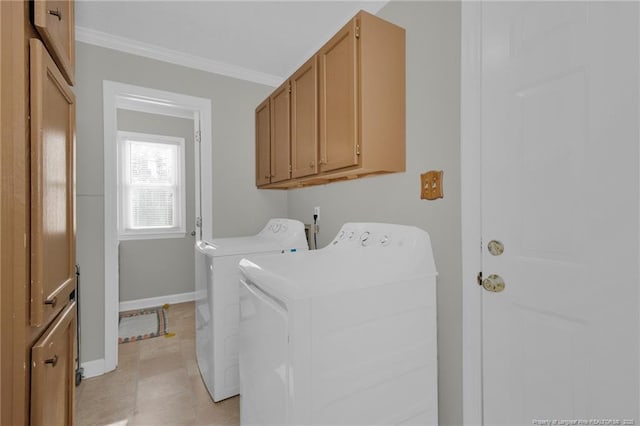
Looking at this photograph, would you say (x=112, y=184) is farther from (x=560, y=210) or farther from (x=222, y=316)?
(x=560, y=210)

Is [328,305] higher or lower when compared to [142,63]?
lower

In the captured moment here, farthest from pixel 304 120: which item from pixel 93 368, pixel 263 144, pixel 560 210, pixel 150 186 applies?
pixel 150 186

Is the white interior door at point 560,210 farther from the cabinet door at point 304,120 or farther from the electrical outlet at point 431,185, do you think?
the cabinet door at point 304,120

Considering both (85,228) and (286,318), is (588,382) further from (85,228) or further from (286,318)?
(85,228)

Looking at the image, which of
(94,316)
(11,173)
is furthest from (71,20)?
(94,316)

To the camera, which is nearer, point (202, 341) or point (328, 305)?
point (328, 305)

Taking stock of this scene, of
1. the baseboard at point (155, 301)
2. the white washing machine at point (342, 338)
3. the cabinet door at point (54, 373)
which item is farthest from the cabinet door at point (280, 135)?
the baseboard at point (155, 301)

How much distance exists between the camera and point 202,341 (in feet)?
7.20

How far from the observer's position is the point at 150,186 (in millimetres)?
3838

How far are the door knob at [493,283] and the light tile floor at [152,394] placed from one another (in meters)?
1.60

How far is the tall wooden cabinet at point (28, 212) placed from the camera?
708 mm

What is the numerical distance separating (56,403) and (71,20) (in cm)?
142

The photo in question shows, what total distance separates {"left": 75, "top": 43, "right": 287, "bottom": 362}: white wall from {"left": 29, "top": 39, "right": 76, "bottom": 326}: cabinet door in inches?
51.2

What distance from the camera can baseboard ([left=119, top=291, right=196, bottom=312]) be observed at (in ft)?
11.9
